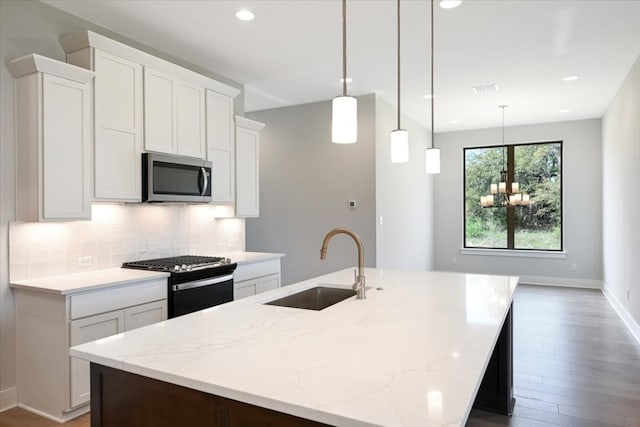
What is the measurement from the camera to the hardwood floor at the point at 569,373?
8.71 ft

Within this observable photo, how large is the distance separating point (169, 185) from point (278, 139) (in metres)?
2.68

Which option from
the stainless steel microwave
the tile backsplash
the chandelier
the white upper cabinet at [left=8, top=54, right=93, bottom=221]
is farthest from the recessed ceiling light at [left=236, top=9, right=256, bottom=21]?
the chandelier

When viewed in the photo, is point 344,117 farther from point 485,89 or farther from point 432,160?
point 485,89

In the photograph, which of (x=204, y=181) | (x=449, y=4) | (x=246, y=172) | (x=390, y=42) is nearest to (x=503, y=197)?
(x=390, y=42)

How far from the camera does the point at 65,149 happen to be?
112 inches

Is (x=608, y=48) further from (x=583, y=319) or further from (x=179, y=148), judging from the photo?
(x=179, y=148)

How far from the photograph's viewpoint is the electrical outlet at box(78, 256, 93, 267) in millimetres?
3178

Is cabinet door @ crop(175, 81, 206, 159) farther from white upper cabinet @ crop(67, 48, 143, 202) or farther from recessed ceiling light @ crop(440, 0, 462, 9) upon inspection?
recessed ceiling light @ crop(440, 0, 462, 9)

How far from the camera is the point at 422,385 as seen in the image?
43.4 inches

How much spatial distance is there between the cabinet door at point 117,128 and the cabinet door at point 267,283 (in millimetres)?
1444

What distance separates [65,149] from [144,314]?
4.03ft

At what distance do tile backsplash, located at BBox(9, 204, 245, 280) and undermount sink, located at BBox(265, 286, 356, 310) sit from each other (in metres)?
1.83

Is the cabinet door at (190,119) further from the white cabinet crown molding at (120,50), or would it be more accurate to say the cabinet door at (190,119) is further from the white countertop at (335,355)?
the white countertop at (335,355)

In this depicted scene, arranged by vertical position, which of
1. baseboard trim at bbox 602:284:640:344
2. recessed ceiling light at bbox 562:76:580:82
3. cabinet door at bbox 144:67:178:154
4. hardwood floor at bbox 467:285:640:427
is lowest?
hardwood floor at bbox 467:285:640:427
